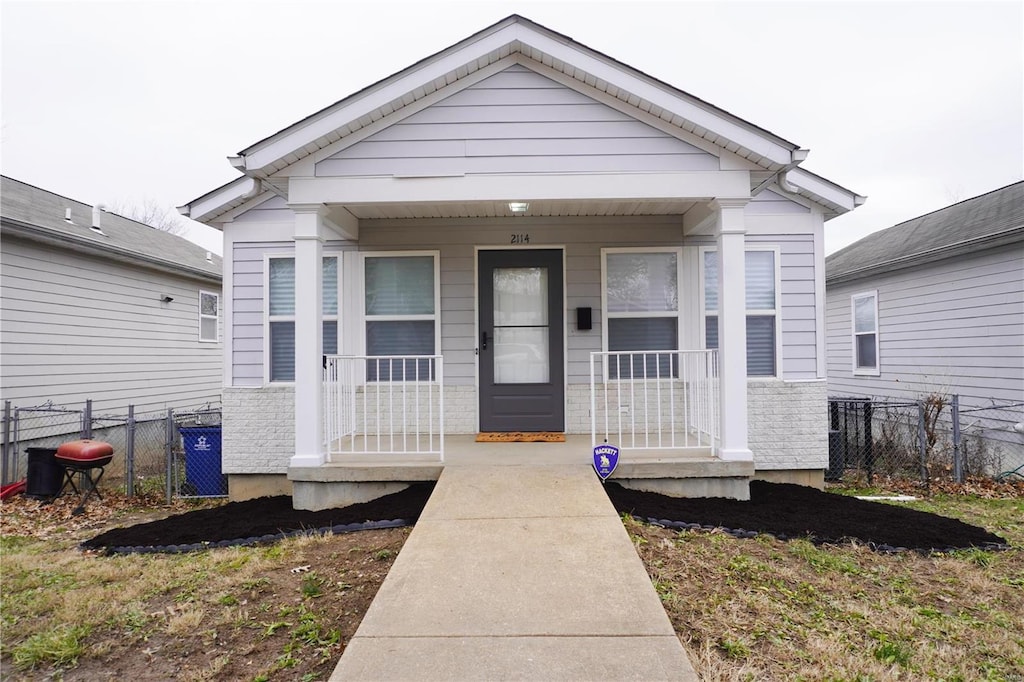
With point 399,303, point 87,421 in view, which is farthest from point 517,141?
point 87,421

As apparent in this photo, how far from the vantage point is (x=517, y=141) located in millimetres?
4742

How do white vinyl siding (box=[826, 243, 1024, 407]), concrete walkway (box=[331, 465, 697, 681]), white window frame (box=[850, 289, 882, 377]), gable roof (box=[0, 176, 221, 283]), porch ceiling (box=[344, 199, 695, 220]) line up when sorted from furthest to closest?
white window frame (box=[850, 289, 882, 377]), gable roof (box=[0, 176, 221, 283]), white vinyl siding (box=[826, 243, 1024, 407]), porch ceiling (box=[344, 199, 695, 220]), concrete walkway (box=[331, 465, 697, 681])

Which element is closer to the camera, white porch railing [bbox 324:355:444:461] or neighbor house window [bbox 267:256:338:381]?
white porch railing [bbox 324:355:444:461]

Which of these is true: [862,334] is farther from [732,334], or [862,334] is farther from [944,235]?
[732,334]

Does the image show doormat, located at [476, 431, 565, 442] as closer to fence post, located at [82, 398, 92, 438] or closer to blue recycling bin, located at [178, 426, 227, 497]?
blue recycling bin, located at [178, 426, 227, 497]

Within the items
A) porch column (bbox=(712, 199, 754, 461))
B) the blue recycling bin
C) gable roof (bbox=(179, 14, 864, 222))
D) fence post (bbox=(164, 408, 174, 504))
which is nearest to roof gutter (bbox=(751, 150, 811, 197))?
gable roof (bbox=(179, 14, 864, 222))

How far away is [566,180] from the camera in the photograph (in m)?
4.70

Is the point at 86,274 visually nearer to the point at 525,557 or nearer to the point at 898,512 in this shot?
the point at 525,557

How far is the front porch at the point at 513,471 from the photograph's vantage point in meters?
4.67

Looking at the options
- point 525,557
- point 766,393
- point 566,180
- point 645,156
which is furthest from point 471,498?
point 766,393

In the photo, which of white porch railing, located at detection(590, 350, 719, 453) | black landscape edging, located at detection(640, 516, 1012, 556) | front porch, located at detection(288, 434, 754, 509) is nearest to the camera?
black landscape edging, located at detection(640, 516, 1012, 556)

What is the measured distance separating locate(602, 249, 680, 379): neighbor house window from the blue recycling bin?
14.7 feet

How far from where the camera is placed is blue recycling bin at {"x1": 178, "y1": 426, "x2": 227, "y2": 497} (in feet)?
20.6

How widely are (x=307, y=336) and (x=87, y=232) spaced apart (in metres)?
6.23
